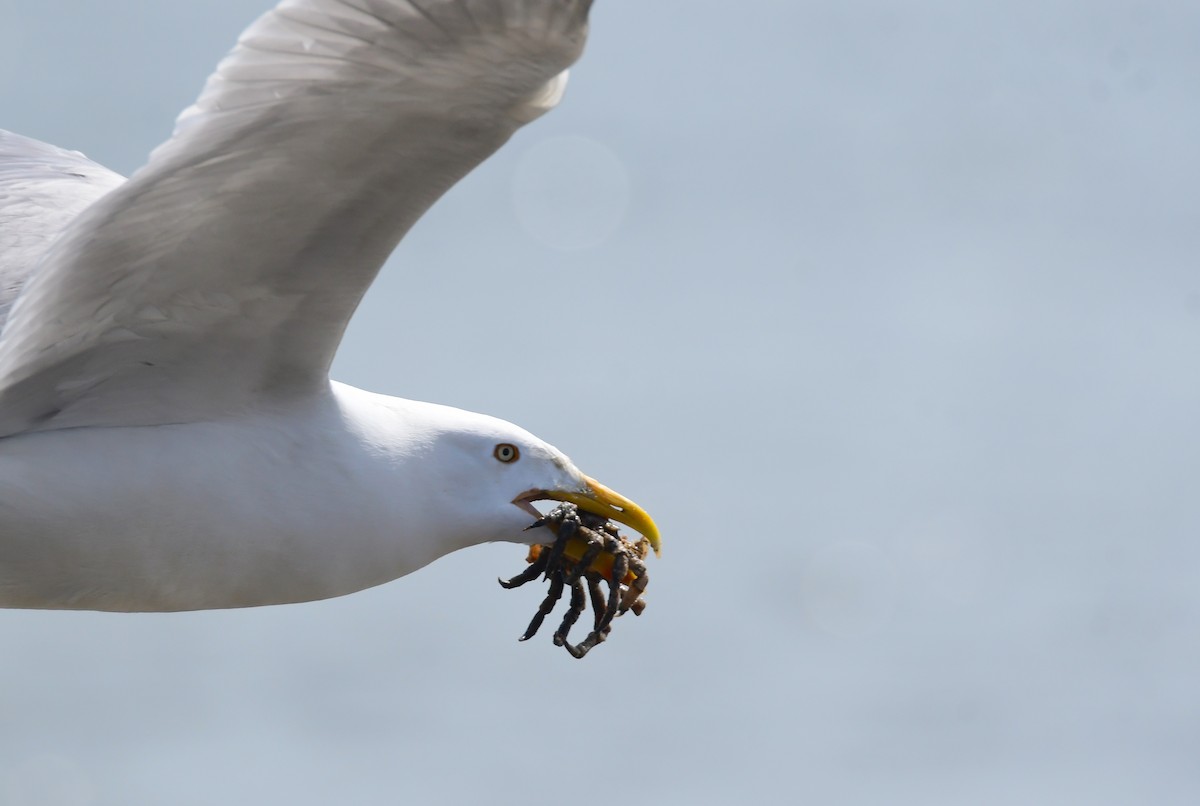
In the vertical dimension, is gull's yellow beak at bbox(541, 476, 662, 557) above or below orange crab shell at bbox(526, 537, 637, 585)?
Answer: above

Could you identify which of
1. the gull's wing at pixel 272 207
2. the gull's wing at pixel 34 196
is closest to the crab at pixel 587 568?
the gull's wing at pixel 272 207

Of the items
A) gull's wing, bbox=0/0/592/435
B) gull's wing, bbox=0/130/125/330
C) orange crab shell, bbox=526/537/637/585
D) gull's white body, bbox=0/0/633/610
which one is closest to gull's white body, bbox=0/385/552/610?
gull's white body, bbox=0/0/633/610

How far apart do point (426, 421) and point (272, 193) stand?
1.72m

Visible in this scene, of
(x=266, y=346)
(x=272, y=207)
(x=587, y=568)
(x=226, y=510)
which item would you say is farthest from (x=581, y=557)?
(x=272, y=207)

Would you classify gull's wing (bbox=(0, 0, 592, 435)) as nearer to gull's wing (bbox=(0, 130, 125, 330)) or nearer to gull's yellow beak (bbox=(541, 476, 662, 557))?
gull's wing (bbox=(0, 130, 125, 330))

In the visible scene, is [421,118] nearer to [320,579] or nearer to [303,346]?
[303,346]

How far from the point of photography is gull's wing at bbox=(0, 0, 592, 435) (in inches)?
241

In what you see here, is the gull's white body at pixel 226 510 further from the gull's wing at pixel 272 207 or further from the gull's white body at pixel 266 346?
the gull's wing at pixel 272 207

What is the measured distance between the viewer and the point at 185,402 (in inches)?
295

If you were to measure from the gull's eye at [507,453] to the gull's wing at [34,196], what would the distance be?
2.20 meters

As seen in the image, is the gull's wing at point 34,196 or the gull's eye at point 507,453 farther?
the gull's wing at point 34,196

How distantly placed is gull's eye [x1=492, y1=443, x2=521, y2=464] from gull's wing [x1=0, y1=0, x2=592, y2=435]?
893 mm

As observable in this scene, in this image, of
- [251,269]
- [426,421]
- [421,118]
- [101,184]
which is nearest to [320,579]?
[426,421]

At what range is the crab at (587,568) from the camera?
8055 millimetres
